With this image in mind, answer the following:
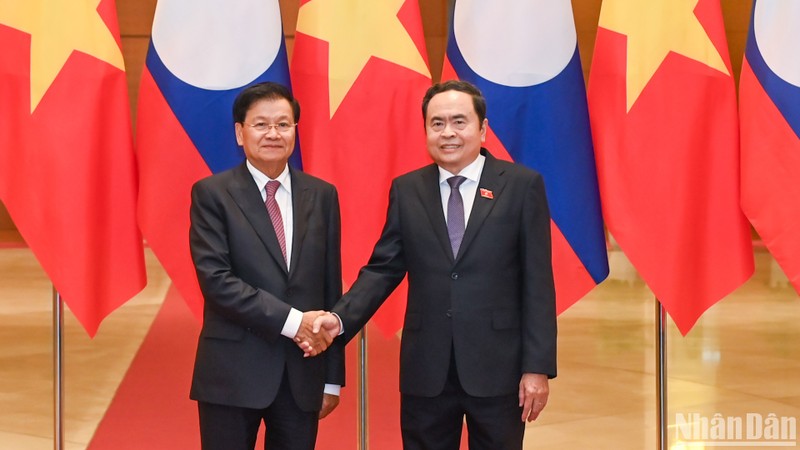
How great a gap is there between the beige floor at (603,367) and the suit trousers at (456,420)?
1793mm

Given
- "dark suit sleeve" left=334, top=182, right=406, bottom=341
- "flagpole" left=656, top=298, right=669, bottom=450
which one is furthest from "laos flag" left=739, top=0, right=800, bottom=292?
"dark suit sleeve" left=334, top=182, right=406, bottom=341

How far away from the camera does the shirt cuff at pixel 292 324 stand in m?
2.37

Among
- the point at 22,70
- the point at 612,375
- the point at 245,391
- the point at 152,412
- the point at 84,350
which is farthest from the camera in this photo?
the point at 84,350

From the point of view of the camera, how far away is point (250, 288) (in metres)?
2.36

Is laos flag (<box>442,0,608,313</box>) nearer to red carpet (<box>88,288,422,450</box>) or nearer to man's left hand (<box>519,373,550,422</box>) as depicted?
man's left hand (<box>519,373,550,422</box>)

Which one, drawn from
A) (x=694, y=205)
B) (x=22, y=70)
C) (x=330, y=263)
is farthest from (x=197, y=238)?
(x=694, y=205)

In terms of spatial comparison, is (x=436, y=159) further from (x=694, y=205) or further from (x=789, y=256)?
(x=789, y=256)

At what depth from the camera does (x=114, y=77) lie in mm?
2938

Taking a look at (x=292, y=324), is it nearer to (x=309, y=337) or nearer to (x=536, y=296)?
(x=309, y=337)

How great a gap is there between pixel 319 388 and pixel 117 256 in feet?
2.76

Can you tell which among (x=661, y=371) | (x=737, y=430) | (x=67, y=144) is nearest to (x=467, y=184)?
(x=661, y=371)

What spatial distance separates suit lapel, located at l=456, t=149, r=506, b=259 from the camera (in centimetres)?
242

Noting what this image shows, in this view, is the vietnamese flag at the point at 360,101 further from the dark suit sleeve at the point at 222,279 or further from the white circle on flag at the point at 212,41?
the dark suit sleeve at the point at 222,279

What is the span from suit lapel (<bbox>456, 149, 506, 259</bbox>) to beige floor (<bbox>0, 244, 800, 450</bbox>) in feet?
6.55
